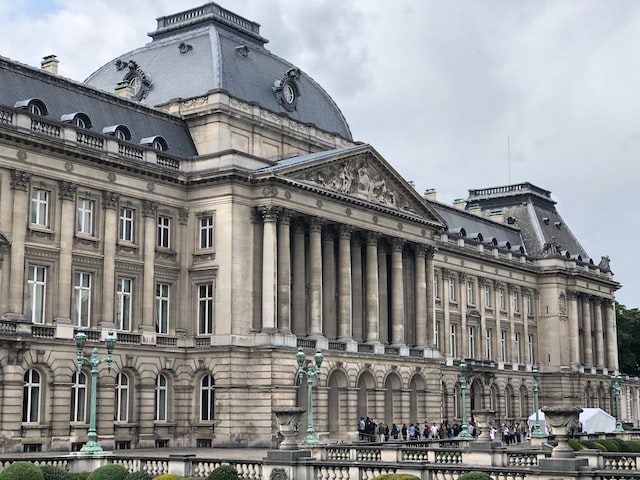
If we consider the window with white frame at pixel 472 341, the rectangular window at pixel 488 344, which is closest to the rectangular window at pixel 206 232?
the window with white frame at pixel 472 341

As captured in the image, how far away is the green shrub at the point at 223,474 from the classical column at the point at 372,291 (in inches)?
1464

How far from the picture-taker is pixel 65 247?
191 ft

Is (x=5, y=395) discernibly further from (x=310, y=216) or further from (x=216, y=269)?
(x=310, y=216)

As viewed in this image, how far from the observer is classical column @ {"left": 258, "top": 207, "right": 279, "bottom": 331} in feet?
215

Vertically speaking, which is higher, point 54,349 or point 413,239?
point 413,239

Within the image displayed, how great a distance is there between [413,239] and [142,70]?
76.3 feet

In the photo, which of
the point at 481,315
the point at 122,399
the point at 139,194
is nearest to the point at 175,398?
the point at 122,399

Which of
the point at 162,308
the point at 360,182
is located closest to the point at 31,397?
the point at 162,308

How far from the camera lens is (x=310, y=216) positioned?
228 feet

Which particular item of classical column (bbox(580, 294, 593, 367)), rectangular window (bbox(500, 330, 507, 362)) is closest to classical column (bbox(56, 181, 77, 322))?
rectangular window (bbox(500, 330, 507, 362))

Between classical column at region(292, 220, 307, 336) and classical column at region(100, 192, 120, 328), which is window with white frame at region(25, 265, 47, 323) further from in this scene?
classical column at region(292, 220, 307, 336)

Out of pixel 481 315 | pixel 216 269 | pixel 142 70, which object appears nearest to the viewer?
pixel 216 269

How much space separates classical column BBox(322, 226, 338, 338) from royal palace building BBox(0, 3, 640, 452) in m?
0.11

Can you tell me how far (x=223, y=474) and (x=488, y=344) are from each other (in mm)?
67772
